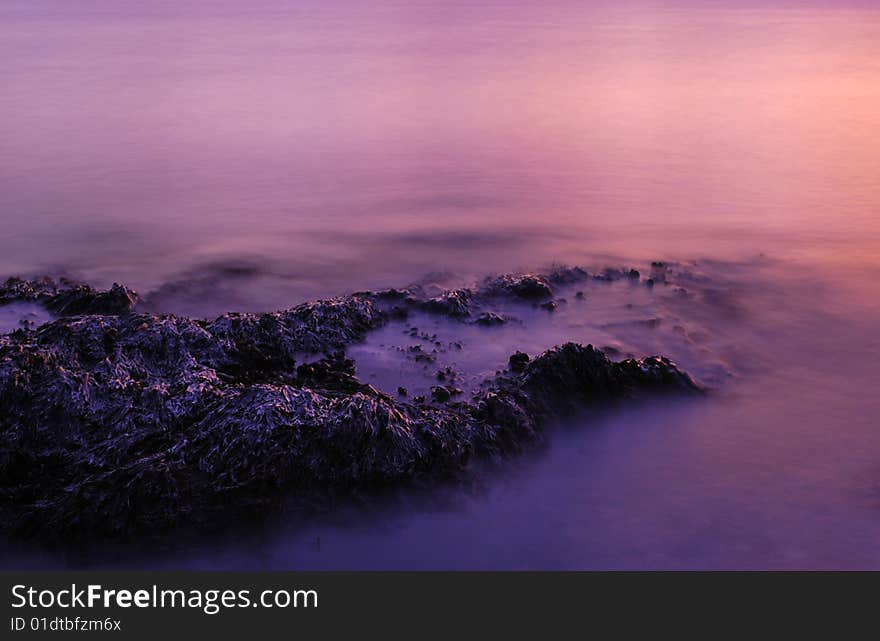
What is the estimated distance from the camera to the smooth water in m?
5.29

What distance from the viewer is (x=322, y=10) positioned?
33.9m

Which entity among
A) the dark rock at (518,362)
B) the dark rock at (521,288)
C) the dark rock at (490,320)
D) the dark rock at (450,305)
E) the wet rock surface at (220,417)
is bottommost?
the wet rock surface at (220,417)

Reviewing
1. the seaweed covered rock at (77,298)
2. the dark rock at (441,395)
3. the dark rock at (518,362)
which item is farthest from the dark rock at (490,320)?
the seaweed covered rock at (77,298)

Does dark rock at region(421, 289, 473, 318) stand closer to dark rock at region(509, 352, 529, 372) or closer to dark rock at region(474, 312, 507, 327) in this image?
dark rock at region(474, 312, 507, 327)

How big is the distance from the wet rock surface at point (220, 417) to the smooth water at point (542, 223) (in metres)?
0.27

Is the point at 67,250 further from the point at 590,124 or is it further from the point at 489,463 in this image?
the point at 590,124

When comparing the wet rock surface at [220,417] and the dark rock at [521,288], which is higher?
the dark rock at [521,288]

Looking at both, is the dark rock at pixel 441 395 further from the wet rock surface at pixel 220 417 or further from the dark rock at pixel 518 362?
the dark rock at pixel 518 362

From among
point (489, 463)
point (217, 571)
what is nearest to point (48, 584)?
point (217, 571)

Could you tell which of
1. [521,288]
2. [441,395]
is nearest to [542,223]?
[521,288]

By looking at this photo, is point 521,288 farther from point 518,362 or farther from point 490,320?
point 518,362

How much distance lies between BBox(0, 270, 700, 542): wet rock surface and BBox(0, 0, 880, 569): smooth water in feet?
0.88

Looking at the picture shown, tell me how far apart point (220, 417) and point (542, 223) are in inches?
255

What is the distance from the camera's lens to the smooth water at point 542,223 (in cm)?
529
